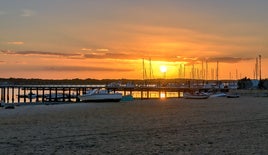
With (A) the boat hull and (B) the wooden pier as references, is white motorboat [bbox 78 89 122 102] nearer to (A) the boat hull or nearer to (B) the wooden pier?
(A) the boat hull

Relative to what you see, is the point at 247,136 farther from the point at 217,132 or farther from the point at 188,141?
the point at 188,141

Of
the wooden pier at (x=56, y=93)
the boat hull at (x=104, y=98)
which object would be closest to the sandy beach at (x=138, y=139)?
the boat hull at (x=104, y=98)

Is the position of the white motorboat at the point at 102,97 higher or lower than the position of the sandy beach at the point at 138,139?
higher

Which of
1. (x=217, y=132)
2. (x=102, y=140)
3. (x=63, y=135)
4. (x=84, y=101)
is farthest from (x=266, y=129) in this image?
(x=84, y=101)

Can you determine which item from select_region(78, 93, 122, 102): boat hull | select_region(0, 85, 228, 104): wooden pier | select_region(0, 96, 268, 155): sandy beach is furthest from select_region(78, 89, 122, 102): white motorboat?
select_region(0, 96, 268, 155): sandy beach

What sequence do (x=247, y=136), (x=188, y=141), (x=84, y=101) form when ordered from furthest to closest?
(x=84, y=101) → (x=247, y=136) → (x=188, y=141)

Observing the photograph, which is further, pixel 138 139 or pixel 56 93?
pixel 56 93

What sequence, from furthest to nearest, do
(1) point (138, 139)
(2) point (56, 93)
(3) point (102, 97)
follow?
1. (2) point (56, 93)
2. (3) point (102, 97)
3. (1) point (138, 139)

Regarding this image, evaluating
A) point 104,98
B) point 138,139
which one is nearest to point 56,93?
point 104,98

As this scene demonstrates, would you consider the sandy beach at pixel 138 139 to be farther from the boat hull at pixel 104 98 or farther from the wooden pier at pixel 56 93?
the wooden pier at pixel 56 93

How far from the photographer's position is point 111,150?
474 inches

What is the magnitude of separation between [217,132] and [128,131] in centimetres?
344

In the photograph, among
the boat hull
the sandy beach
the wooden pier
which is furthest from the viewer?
the wooden pier

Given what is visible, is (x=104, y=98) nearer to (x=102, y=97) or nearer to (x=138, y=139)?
(x=102, y=97)
